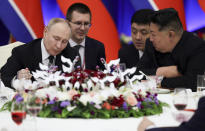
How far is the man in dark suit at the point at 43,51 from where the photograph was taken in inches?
128

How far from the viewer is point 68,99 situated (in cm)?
204

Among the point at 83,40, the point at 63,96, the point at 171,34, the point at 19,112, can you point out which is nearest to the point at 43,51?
the point at 83,40

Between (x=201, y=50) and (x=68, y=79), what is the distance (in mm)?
1777

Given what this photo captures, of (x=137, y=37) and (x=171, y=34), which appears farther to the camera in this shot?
(x=137, y=37)

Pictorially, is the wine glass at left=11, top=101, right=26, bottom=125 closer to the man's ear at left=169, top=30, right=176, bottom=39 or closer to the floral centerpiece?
the floral centerpiece

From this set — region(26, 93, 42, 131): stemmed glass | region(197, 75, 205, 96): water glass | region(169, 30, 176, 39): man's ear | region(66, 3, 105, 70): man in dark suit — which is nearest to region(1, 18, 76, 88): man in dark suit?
region(66, 3, 105, 70): man in dark suit

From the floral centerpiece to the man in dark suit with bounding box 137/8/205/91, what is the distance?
1.17 meters

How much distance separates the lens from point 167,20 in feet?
11.5

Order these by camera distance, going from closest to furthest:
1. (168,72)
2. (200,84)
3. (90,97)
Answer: (90,97)
(200,84)
(168,72)

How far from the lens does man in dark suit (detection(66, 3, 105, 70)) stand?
3.98 metres

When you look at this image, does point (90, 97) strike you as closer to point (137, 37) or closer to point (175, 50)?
point (175, 50)

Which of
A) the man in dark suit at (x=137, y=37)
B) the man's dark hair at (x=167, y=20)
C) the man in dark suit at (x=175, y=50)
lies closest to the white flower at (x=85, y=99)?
the man in dark suit at (x=175, y=50)

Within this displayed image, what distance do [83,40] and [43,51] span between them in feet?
2.46

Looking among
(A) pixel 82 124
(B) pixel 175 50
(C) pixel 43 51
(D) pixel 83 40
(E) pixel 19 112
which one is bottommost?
(A) pixel 82 124
